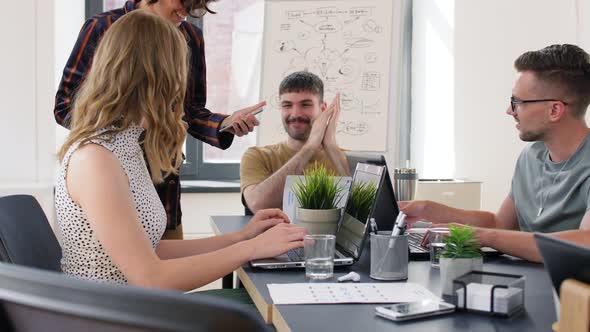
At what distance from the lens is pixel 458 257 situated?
1187 millimetres

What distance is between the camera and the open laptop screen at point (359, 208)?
4.89ft

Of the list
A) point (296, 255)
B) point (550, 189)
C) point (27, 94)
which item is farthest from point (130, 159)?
point (27, 94)

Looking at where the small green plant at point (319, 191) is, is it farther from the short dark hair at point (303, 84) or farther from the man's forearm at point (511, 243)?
the short dark hair at point (303, 84)

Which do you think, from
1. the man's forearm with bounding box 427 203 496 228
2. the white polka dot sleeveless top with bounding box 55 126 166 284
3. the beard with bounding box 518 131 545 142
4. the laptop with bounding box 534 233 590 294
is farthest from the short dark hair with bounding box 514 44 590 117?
the laptop with bounding box 534 233 590 294

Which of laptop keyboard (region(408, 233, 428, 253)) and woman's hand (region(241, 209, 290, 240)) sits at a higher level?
woman's hand (region(241, 209, 290, 240))

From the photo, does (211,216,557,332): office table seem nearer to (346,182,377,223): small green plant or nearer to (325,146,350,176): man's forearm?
(346,182,377,223): small green plant

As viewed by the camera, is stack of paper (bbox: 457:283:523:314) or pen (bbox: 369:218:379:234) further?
pen (bbox: 369:218:379:234)

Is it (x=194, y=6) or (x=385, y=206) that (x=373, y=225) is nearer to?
(x=385, y=206)

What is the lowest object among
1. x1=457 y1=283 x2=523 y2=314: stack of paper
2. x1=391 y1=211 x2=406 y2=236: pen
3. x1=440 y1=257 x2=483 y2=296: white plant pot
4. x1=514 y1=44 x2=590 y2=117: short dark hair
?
x1=457 y1=283 x2=523 y2=314: stack of paper

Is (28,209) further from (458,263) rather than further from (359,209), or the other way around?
(458,263)

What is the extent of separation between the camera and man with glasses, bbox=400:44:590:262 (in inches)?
A: 72.7

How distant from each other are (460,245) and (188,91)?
1410 millimetres

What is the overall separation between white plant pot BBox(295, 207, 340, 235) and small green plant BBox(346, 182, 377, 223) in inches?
1.8

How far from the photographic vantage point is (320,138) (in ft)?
8.62
